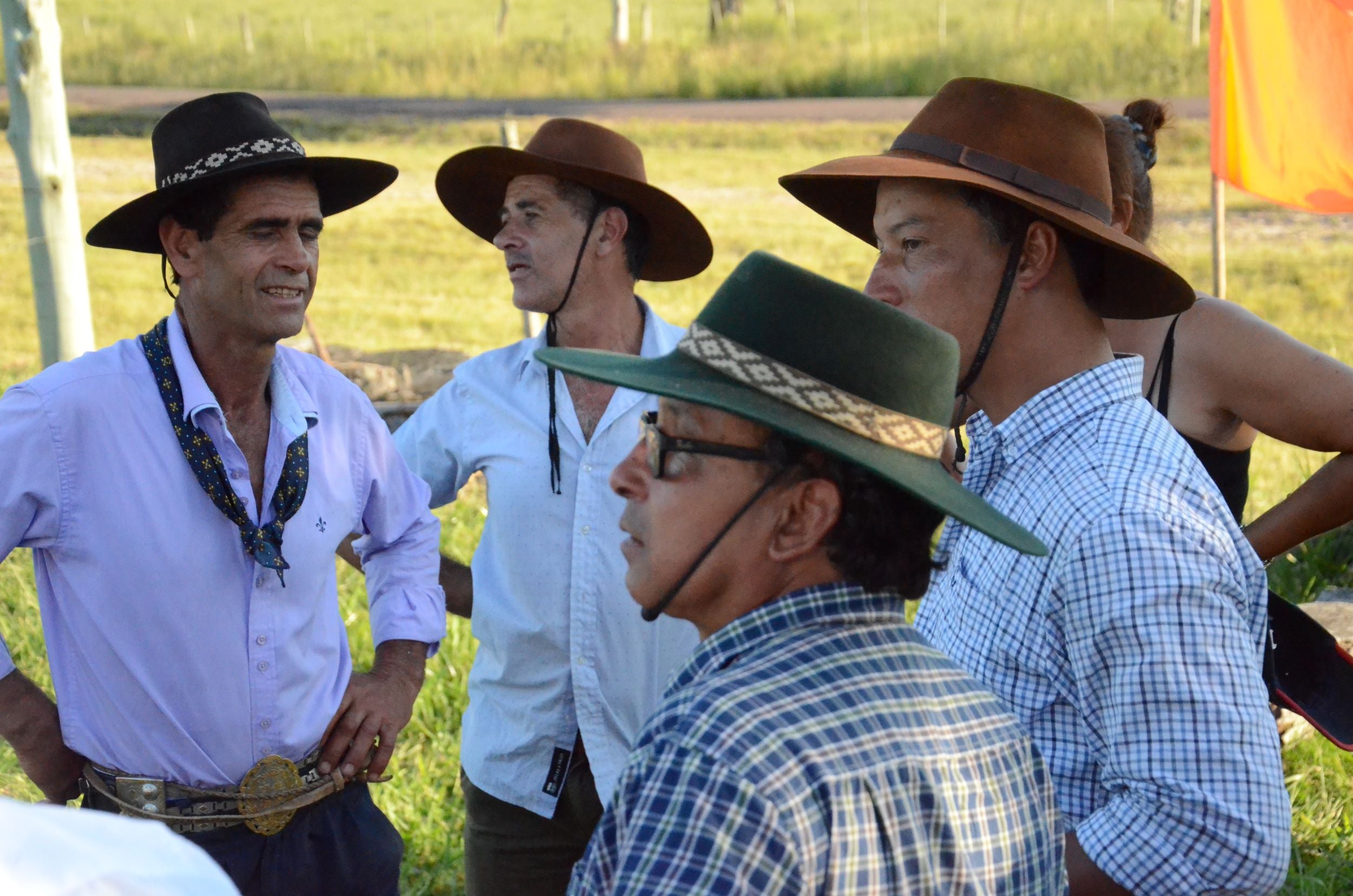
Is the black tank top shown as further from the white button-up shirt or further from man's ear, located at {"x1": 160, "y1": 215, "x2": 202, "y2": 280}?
man's ear, located at {"x1": 160, "y1": 215, "x2": 202, "y2": 280}

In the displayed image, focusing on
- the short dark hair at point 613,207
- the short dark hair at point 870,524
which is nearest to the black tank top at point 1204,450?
the short dark hair at point 613,207

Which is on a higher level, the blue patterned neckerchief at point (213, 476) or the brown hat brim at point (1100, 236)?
the brown hat brim at point (1100, 236)

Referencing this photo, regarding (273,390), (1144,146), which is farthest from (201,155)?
(1144,146)

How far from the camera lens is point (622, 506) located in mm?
3164

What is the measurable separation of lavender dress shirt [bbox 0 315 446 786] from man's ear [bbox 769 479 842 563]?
4.56 feet

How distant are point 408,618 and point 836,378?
1.72 meters

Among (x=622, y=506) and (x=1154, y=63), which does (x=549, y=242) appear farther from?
(x=1154, y=63)

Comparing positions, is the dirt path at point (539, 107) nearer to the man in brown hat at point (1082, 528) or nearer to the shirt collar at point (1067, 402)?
the man in brown hat at point (1082, 528)

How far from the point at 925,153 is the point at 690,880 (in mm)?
1547

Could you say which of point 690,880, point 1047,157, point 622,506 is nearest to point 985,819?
point 690,880

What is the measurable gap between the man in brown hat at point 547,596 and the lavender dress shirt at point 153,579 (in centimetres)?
53

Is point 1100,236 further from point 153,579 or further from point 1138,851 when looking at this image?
point 153,579

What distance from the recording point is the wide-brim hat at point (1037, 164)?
2.30 metres

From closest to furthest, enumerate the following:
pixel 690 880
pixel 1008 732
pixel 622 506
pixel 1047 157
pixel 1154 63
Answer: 1. pixel 690 880
2. pixel 1008 732
3. pixel 1047 157
4. pixel 622 506
5. pixel 1154 63
